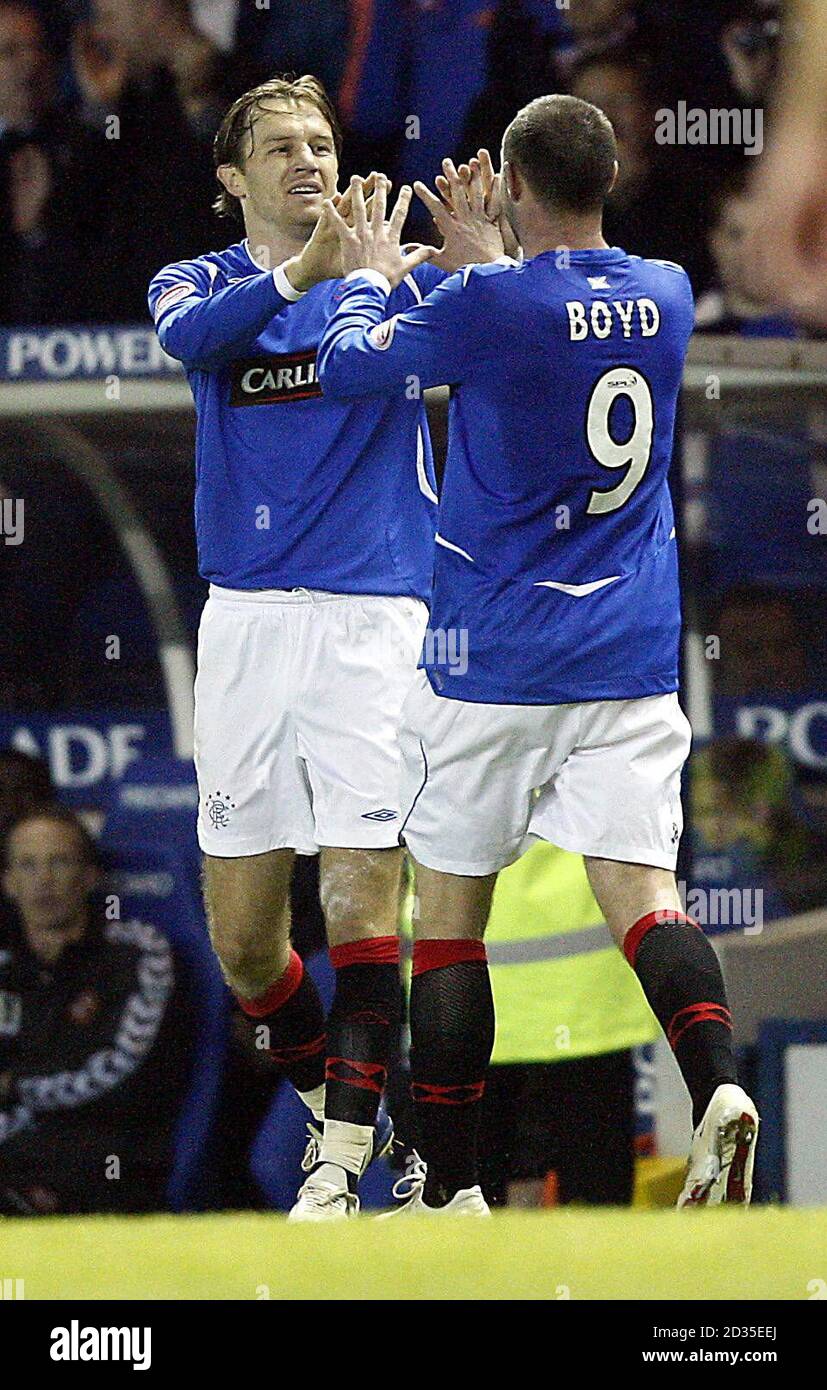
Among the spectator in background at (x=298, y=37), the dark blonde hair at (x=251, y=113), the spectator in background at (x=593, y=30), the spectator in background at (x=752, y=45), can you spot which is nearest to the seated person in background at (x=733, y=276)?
the spectator in background at (x=752, y=45)

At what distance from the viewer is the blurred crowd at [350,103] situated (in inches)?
253

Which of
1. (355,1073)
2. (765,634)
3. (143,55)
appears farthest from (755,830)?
(143,55)

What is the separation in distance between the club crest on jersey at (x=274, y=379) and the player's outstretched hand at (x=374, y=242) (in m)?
0.39

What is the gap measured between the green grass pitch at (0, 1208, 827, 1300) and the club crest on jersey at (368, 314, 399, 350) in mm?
1485

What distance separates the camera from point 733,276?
6426 mm

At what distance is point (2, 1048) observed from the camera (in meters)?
6.48

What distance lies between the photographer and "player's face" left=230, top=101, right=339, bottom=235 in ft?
14.9

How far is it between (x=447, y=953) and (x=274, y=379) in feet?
4.13

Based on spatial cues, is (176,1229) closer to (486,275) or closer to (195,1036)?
(486,275)

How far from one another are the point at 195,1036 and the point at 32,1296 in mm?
3345

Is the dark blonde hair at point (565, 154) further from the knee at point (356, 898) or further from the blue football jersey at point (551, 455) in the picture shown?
the knee at point (356, 898)

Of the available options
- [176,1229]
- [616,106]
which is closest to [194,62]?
[616,106]
